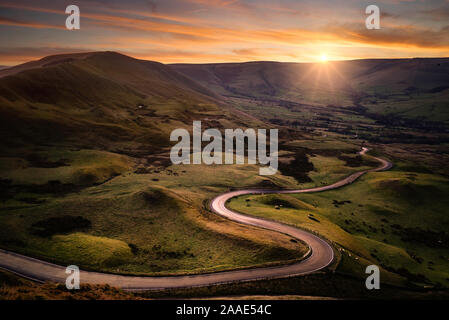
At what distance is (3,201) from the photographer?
318 feet

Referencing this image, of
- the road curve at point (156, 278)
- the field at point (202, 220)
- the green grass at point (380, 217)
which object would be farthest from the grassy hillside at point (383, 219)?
the road curve at point (156, 278)

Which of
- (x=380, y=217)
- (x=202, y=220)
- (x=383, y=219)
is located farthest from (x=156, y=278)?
(x=380, y=217)

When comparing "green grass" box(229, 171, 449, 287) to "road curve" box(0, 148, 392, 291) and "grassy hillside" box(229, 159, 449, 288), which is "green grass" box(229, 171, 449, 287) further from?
"road curve" box(0, 148, 392, 291)

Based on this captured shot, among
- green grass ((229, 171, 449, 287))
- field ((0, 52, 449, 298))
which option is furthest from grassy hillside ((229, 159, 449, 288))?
field ((0, 52, 449, 298))

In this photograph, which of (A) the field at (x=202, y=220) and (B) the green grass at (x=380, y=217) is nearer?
(A) the field at (x=202, y=220)

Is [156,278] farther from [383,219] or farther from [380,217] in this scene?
[380,217]

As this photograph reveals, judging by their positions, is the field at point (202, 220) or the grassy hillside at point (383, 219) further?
the grassy hillside at point (383, 219)

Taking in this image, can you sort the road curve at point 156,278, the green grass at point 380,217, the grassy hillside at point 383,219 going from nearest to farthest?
the road curve at point 156,278 < the grassy hillside at point 383,219 < the green grass at point 380,217

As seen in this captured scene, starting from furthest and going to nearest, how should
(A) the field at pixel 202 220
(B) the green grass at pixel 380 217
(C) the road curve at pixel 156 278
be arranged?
(B) the green grass at pixel 380 217
(A) the field at pixel 202 220
(C) the road curve at pixel 156 278

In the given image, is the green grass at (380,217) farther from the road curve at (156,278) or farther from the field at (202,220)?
the road curve at (156,278)

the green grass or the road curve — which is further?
the green grass

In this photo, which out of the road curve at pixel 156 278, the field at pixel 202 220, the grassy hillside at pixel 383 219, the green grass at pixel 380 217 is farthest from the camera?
the green grass at pixel 380 217
